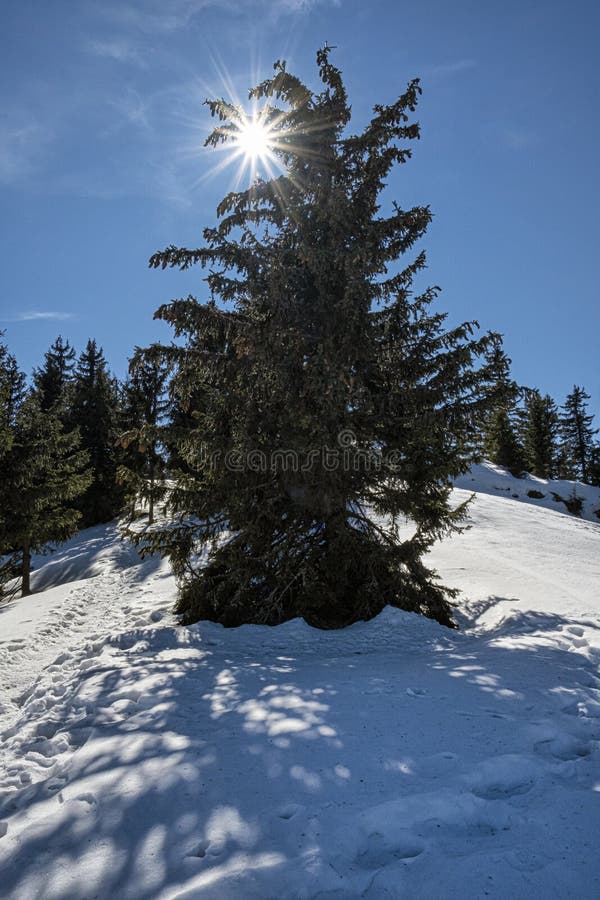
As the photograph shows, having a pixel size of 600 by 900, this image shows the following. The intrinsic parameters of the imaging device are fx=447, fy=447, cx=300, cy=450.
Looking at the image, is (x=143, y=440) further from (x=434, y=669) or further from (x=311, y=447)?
(x=434, y=669)

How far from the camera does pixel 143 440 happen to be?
853 cm

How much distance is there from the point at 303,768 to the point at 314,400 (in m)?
5.94

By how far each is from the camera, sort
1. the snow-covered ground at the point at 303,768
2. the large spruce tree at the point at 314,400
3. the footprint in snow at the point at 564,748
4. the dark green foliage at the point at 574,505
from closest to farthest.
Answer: the snow-covered ground at the point at 303,768 → the footprint in snow at the point at 564,748 → the large spruce tree at the point at 314,400 → the dark green foliage at the point at 574,505

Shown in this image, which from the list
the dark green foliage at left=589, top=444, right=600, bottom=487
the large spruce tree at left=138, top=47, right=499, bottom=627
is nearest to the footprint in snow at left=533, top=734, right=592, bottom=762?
the large spruce tree at left=138, top=47, right=499, bottom=627

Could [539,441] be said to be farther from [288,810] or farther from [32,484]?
→ [288,810]

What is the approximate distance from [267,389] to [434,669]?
550 cm

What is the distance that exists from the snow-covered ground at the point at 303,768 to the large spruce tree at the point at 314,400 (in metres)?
1.56

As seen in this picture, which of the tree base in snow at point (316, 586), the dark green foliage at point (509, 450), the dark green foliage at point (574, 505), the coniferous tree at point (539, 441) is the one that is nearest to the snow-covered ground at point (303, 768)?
the tree base in snow at point (316, 586)

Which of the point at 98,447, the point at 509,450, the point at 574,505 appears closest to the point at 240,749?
the point at 98,447

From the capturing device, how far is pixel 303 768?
120 inches

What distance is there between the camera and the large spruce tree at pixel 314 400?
7.91 metres

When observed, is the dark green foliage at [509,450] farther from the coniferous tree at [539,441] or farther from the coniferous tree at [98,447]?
the coniferous tree at [98,447]

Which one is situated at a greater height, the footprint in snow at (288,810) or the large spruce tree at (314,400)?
the large spruce tree at (314,400)

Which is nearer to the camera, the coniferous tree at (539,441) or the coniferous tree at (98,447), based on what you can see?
the coniferous tree at (98,447)
